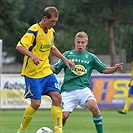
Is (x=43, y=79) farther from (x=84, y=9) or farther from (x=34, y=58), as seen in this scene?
(x=84, y=9)

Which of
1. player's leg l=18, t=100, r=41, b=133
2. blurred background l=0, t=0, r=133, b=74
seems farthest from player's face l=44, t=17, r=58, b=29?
blurred background l=0, t=0, r=133, b=74

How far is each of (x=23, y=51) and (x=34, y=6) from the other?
32773 millimetres

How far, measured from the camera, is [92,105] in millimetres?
10750

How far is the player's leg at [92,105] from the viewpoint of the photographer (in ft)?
35.3

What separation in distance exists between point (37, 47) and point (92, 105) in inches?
58.1

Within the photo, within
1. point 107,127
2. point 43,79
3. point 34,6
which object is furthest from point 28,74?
point 34,6

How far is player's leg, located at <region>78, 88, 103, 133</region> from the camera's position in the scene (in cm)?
1076

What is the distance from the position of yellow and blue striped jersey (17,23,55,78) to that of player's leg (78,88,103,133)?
888mm

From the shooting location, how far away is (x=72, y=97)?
36.5 feet

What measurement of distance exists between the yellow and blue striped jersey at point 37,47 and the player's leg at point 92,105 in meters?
0.89

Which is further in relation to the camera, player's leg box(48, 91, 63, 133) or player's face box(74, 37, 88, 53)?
player's face box(74, 37, 88, 53)

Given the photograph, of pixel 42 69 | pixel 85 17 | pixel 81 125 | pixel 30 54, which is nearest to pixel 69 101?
pixel 42 69

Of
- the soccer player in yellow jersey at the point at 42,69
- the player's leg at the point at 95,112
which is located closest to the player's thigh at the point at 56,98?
the soccer player in yellow jersey at the point at 42,69

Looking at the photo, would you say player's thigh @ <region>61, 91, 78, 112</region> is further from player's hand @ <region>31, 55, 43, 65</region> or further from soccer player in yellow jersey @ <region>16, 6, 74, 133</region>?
player's hand @ <region>31, 55, 43, 65</region>
